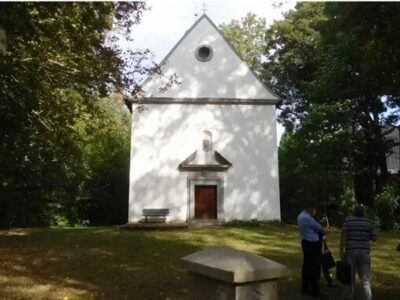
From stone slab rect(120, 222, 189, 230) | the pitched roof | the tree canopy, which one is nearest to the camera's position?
stone slab rect(120, 222, 189, 230)

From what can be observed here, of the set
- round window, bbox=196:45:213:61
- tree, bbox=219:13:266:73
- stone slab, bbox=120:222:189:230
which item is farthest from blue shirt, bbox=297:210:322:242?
tree, bbox=219:13:266:73

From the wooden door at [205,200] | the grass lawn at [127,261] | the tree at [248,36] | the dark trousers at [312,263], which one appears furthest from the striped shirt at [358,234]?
the tree at [248,36]

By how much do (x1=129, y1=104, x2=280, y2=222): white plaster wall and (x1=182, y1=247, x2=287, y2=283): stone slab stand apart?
18.0 m

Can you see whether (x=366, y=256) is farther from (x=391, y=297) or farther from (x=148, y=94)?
(x=148, y=94)

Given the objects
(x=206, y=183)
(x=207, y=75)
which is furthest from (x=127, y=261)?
(x=207, y=75)

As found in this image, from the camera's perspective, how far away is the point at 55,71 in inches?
555

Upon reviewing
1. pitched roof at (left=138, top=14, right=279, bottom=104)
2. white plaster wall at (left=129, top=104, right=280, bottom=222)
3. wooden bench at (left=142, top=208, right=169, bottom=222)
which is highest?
pitched roof at (left=138, top=14, right=279, bottom=104)

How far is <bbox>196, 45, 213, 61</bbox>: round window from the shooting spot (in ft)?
83.6

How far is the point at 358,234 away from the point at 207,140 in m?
17.2

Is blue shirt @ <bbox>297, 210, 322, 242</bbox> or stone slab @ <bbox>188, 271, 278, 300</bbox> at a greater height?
blue shirt @ <bbox>297, 210, 322, 242</bbox>

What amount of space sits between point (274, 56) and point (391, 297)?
27.4 meters

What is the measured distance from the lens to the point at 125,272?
1141 cm

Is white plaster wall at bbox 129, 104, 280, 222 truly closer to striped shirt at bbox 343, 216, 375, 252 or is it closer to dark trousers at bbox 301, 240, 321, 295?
dark trousers at bbox 301, 240, 321, 295

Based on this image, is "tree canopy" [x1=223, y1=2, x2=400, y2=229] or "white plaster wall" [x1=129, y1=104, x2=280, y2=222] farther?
"tree canopy" [x1=223, y1=2, x2=400, y2=229]
